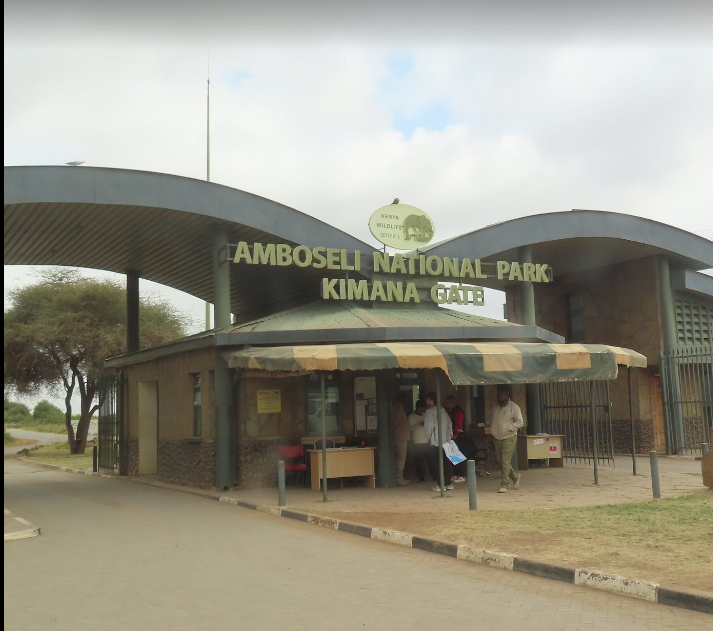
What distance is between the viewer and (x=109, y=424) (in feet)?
75.3

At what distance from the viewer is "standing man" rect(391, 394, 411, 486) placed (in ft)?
51.2

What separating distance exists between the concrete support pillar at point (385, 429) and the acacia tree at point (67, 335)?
23.0m

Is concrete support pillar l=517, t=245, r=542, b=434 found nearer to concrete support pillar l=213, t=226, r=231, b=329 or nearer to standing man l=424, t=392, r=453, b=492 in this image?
standing man l=424, t=392, r=453, b=492

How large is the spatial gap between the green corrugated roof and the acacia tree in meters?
20.5

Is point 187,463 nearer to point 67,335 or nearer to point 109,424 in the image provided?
point 109,424

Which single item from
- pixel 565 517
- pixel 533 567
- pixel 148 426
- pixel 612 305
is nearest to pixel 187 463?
pixel 148 426

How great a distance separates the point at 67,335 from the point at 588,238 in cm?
2462

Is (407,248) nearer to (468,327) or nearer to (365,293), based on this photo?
(365,293)

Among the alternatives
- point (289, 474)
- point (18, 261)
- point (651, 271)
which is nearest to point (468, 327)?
point (289, 474)

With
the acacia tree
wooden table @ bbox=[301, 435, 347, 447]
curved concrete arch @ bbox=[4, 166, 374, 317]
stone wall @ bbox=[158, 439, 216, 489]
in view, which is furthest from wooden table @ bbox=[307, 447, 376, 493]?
the acacia tree

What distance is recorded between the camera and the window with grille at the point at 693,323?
23.9m

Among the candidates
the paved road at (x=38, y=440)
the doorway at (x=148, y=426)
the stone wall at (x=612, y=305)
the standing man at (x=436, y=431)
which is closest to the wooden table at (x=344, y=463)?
the standing man at (x=436, y=431)

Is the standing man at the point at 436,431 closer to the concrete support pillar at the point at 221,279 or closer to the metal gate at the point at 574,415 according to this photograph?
the concrete support pillar at the point at 221,279

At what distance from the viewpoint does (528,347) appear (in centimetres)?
1448
